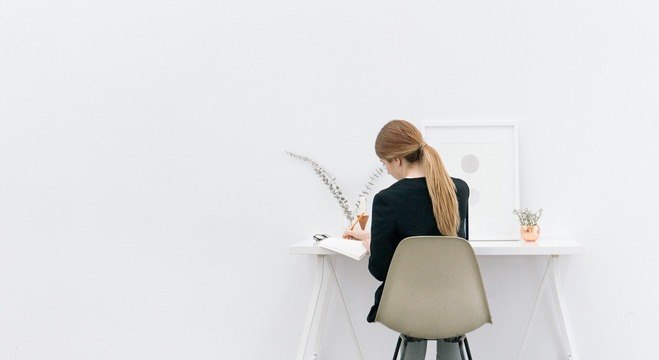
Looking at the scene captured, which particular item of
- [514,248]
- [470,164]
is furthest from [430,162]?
[470,164]

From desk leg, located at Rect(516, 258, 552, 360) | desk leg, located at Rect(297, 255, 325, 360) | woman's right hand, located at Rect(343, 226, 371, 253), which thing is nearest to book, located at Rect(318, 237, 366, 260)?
woman's right hand, located at Rect(343, 226, 371, 253)

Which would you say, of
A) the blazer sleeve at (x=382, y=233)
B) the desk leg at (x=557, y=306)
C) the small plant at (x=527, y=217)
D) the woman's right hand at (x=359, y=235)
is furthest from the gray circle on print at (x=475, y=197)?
the blazer sleeve at (x=382, y=233)

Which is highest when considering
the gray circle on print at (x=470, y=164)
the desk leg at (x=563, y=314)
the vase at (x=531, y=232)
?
the gray circle on print at (x=470, y=164)

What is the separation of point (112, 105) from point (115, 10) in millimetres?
478

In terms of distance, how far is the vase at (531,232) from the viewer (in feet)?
8.59

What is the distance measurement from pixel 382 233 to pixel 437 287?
251 millimetres

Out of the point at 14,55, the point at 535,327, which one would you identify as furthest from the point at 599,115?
the point at 14,55

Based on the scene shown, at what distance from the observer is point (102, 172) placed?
313cm

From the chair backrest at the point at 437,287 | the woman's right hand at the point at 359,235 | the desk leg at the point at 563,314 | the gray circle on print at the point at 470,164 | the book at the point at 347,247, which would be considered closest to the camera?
the chair backrest at the point at 437,287

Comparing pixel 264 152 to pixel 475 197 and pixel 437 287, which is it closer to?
pixel 475 197

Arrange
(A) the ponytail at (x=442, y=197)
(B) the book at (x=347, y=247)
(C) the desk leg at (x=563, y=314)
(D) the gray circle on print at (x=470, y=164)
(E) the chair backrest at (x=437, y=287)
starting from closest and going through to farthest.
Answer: (E) the chair backrest at (x=437, y=287), (A) the ponytail at (x=442, y=197), (B) the book at (x=347, y=247), (C) the desk leg at (x=563, y=314), (D) the gray circle on print at (x=470, y=164)

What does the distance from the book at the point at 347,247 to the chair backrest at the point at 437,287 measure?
33cm

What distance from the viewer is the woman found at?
2.03 m

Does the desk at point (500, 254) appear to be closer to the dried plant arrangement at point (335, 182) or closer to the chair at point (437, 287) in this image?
the dried plant arrangement at point (335, 182)
